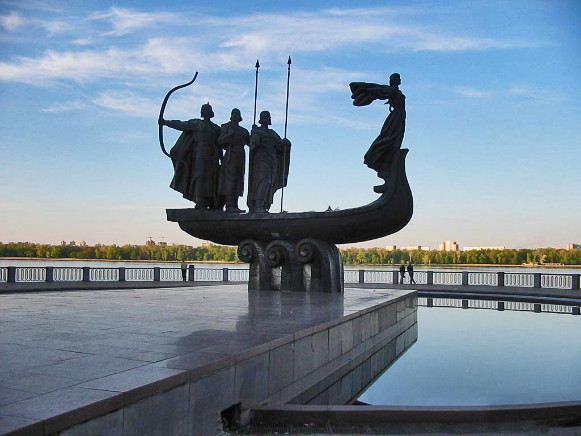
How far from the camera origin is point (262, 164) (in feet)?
43.6

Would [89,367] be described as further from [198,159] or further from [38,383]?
[198,159]

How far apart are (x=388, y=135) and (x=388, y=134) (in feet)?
0.08

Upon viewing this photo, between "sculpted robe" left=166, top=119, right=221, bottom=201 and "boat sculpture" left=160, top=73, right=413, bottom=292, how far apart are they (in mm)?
588

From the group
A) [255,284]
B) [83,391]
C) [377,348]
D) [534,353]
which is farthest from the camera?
[255,284]

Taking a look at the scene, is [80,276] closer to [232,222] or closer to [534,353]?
[232,222]

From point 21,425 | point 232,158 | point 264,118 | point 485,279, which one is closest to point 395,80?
point 264,118

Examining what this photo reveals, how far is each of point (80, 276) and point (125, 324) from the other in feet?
59.8

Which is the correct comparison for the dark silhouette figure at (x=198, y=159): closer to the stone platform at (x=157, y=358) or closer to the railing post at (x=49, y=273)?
the stone platform at (x=157, y=358)

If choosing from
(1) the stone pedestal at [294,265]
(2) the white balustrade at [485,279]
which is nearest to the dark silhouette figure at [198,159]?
(1) the stone pedestal at [294,265]

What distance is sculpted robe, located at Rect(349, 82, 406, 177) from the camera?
11.4 m

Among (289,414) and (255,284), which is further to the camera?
(255,284)

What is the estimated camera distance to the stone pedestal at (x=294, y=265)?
12.2 meters

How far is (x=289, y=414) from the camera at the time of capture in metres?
4.67

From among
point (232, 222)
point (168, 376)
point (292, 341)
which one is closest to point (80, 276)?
point (232, 222)
